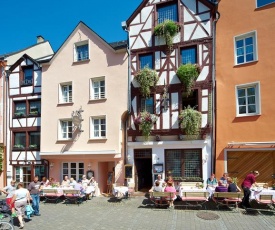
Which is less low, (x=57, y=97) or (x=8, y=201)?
(x=57, y=97)

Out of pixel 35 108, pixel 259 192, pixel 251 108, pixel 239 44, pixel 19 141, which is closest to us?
pixel 259 192

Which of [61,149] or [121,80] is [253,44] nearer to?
[121,80]

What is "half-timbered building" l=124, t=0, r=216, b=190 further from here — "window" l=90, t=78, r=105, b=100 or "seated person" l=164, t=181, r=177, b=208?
"seated person" l=164, t=181, r=177, b=208

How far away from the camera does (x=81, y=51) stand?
17.6 m

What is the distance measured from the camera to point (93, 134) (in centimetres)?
1661

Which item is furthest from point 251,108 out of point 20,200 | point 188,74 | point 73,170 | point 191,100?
point 20,200

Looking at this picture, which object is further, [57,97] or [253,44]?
[57,97]

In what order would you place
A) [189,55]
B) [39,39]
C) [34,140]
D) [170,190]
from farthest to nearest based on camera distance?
[39,39]
[34,140]
[189,55]
[170,190]

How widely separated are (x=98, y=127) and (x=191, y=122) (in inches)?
239

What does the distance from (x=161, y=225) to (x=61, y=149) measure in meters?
9.93

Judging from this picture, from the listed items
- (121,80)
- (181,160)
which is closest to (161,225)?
(181,160)

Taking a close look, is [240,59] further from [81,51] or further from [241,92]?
[81,51]

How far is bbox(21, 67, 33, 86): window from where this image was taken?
19281 millimetres

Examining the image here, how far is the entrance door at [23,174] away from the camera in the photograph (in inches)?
731
